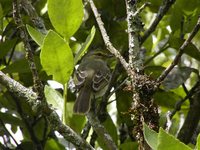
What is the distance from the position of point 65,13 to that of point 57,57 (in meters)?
0.16

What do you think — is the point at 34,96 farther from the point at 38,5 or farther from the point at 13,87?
the point at 38,5

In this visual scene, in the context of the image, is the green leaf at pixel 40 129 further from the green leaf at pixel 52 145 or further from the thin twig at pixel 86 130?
the thin twig at pixel 86 130

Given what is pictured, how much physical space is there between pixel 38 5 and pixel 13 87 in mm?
1371

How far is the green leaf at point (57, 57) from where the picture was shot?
5.13ft

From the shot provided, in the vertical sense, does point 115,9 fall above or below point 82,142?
above

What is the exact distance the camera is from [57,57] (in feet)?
5.39

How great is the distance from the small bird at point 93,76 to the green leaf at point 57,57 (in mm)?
1434

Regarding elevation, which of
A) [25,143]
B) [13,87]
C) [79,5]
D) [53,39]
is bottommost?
[25,143]

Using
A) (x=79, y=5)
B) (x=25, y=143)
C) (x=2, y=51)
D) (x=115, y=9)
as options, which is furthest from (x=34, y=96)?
(x=115, y=9)

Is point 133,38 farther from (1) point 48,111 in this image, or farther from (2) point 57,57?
(1) point 48,111

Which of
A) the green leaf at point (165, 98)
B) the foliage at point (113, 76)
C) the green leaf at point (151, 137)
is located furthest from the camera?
the green leaf at point (165, 98)

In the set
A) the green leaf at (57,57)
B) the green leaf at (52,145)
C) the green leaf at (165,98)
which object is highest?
the green leaf at (57,57)

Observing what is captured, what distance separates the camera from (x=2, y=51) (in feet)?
8.01

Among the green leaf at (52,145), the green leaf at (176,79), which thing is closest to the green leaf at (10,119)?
the green leaf at (52,145)
